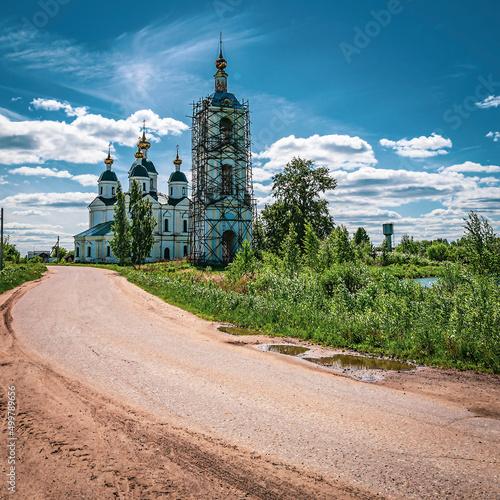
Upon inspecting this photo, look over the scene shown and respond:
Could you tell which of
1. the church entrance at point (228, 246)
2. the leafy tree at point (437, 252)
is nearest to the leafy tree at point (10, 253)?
the church entrance at point (228, 246)

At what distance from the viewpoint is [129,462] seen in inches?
154

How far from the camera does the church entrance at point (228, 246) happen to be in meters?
40.2

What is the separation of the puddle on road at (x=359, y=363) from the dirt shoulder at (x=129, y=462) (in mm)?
4139

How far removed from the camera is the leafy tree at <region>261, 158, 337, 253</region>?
41.3 metres

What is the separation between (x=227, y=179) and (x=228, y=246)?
285 inches

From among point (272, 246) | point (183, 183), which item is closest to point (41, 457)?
point (272, 246)

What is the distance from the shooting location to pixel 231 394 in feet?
19.2

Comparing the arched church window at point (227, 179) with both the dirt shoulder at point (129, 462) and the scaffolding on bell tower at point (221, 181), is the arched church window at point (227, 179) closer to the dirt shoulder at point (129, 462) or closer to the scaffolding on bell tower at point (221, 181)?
the scaffolding on bell tower at point (221, 181)

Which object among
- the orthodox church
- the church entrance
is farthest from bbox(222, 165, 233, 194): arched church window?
the church entrance

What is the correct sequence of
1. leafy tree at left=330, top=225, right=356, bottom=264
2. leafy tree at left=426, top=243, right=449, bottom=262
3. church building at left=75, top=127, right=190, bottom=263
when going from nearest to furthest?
leafy tree at left=330, top=225, right=356, bottom=264 < church building at left=75, top=127, right=190, bottom=263 < leafy tree at left=426, top=243, right=449, bottom=262

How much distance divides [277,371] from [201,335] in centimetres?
361

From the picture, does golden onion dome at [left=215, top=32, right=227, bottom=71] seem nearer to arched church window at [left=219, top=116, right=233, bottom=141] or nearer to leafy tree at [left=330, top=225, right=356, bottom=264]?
arched church window at [left=219, top=116, right=233, bottom=141]

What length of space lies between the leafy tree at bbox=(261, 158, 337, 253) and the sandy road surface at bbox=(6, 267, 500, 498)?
32765 millimetres

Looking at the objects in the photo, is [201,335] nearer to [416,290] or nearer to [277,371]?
[277,371]
